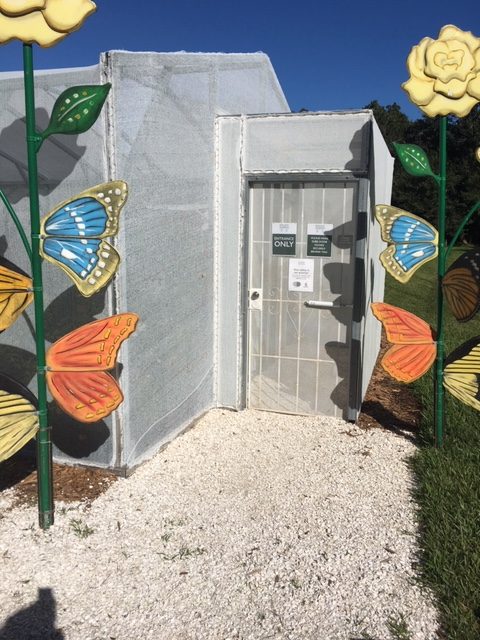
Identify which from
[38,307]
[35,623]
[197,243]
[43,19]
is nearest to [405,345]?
[197,243]

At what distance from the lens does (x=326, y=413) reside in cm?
573

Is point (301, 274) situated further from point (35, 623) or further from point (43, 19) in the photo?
point (35, 623)

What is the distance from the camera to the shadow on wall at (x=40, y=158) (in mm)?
3977

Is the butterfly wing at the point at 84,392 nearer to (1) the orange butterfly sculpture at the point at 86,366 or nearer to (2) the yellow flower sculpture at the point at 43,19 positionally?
(1) the orange butterfly sculpture at the point at 86,366

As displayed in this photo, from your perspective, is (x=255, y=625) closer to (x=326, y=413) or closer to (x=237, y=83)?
(x=326, y=413)

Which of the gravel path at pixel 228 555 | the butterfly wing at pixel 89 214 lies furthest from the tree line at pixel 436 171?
the butterfly wing at pixel 89 214

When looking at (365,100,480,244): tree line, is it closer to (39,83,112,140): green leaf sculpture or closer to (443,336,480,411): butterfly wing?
(443,336,480,411): butterfly wing

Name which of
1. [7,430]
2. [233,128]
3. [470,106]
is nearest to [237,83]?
[233,128]

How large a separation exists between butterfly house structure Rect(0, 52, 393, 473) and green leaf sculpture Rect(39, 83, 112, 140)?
37 cm

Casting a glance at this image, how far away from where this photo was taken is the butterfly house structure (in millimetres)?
3965

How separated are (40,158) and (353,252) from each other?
275 cm

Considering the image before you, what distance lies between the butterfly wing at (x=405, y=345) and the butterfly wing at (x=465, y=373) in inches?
8.7

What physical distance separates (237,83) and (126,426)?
3403 millimetres

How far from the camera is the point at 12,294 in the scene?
133 inches
